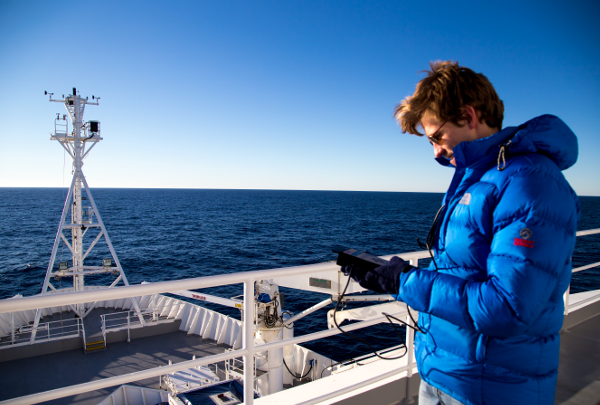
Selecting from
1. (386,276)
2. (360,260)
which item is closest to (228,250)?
(360,260)

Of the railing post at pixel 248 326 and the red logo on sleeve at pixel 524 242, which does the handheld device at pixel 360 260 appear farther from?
the railing post at pixel 248 326

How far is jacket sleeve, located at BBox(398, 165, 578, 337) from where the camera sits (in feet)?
2.95

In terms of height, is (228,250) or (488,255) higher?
(488,255)

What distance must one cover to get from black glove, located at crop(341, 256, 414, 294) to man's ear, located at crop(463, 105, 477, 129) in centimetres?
53

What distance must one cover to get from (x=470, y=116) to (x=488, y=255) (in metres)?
0.48

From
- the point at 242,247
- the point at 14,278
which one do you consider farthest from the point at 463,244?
the point at 242,247

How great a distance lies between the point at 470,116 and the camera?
1181 mm

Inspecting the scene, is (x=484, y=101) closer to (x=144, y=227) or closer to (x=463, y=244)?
(x=463, y=244)

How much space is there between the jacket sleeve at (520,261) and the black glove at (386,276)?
15 cm

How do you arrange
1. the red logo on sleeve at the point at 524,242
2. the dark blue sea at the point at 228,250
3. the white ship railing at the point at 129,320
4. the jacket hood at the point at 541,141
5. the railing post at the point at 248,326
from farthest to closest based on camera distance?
the dark blue sea at the point at 228,250, the white ship railing at the point at 129,320, the railing post at the point at 248,326, the jacket hood at the point at 541,141, the red logo on sleeve at the point at 524,242

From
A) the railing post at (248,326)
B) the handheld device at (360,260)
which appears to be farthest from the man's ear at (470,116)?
the railing post at (248,326)

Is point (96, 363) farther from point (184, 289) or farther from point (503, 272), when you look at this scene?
point (503, 272)

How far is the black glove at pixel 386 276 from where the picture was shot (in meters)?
1.14

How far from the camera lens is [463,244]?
1.09m
